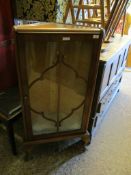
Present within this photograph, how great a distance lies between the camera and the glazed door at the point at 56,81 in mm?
1051

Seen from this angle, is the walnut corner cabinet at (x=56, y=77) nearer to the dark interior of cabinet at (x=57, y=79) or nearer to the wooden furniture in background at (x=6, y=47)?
the dark interior of cabinet at (x=57, y=79)

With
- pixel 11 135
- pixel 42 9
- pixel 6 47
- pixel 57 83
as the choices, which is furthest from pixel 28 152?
pixel 42 9

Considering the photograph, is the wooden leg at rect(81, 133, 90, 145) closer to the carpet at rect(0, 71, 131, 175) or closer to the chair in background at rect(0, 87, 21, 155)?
the carpet at rect(0, 71, 131, 175)

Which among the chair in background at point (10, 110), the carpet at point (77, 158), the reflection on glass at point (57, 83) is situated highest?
the reflection on glass at point (57, 83)

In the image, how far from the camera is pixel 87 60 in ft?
→ 3.78

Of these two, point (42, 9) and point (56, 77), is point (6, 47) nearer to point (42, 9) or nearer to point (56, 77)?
point (42, 9)

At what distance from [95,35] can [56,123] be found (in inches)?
29.2

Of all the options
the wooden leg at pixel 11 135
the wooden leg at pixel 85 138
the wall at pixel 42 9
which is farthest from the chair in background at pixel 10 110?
the wall at pixel 42 9

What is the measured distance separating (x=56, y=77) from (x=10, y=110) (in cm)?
48

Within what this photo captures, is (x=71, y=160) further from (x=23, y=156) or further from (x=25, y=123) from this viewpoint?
(x=25, y=123)

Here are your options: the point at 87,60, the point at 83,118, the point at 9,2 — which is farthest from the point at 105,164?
the point at 9,2

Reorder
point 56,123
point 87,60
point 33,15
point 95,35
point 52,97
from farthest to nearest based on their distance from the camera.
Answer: point 33,15 → point 56,123 → point 52,97 → point 87,60 → point 95,35

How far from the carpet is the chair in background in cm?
14

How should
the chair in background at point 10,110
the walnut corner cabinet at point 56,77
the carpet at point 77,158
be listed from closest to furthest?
the walnut corner cabinet at point 56,77, the chair in background at point 10,110, the carpet at point 77,158
